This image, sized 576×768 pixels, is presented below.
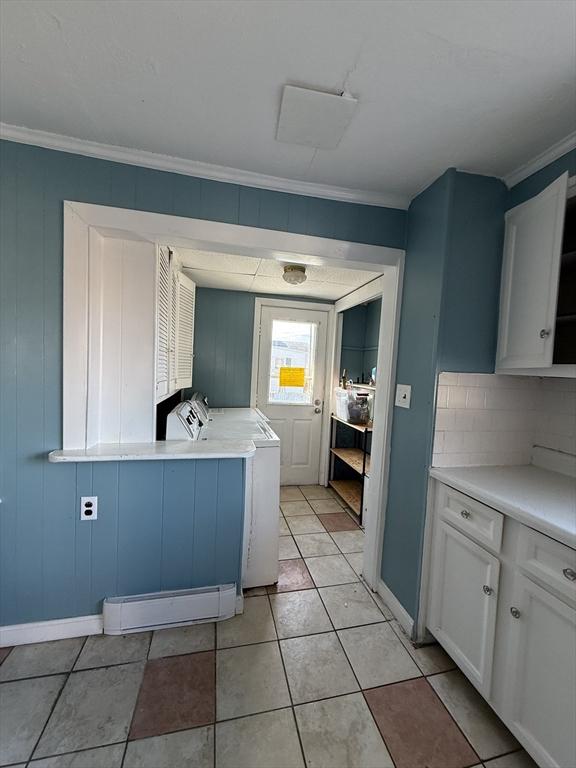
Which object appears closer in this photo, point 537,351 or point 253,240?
point 537,351

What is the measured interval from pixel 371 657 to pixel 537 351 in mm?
1610

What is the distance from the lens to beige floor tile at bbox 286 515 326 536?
271cm

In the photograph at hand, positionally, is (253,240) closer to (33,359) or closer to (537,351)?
(33,359)

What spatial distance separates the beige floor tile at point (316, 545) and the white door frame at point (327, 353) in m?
1.09

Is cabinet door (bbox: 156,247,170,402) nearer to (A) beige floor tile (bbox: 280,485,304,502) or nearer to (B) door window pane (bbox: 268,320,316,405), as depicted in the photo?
(B) door window pane (bbox: 268,320,316,405)

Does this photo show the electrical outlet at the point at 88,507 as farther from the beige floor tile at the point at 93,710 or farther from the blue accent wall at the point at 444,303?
the blue accent wall at the point at 444,303

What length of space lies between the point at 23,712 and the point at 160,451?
42.0 inches

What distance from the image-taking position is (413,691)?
1.39 m

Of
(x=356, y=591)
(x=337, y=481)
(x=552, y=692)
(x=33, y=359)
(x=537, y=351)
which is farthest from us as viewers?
(x=337, y=481)

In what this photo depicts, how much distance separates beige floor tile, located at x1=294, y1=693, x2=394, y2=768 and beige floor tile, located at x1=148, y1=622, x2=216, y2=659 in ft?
1.80

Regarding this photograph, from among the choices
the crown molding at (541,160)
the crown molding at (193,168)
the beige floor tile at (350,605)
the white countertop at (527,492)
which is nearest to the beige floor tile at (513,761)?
the beige floor tile at (350,605)

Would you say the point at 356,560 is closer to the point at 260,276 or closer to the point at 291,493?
the point at 291,493

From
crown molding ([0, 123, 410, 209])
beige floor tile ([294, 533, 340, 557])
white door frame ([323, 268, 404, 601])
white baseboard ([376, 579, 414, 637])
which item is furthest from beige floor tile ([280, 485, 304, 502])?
crown molding ([0, 123, 410, 209])

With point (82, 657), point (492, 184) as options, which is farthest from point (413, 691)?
point (492, 184)
